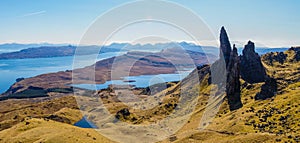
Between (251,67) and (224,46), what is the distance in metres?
17.0

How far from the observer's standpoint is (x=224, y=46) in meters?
146

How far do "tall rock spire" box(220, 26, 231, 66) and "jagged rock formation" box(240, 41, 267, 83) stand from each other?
758cm

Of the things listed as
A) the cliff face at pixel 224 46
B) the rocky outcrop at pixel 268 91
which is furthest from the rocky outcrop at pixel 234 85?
the cliff face at pixel 224 46

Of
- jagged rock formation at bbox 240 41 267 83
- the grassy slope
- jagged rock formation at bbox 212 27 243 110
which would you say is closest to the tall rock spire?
jagged rock formation at bbox 212 27 243 110

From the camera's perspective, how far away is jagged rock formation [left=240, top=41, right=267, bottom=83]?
135 m

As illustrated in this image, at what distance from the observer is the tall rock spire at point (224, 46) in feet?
479

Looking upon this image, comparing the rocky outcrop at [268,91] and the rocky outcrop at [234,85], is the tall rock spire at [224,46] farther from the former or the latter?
the rocky outcrop at [268,91]

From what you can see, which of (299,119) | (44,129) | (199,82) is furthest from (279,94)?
(44,129)

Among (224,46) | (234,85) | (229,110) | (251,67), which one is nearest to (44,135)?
(229,110)

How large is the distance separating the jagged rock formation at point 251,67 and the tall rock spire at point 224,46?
758 centimetres

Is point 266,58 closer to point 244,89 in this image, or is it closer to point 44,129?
point 244,89

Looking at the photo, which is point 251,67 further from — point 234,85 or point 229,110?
point 229,110

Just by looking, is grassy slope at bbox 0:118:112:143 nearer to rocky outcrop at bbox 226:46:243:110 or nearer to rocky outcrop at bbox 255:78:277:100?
rocky outcrop at bbox 226:46:243:110

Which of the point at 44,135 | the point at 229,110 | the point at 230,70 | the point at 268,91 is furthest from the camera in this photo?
the point at 230,70
